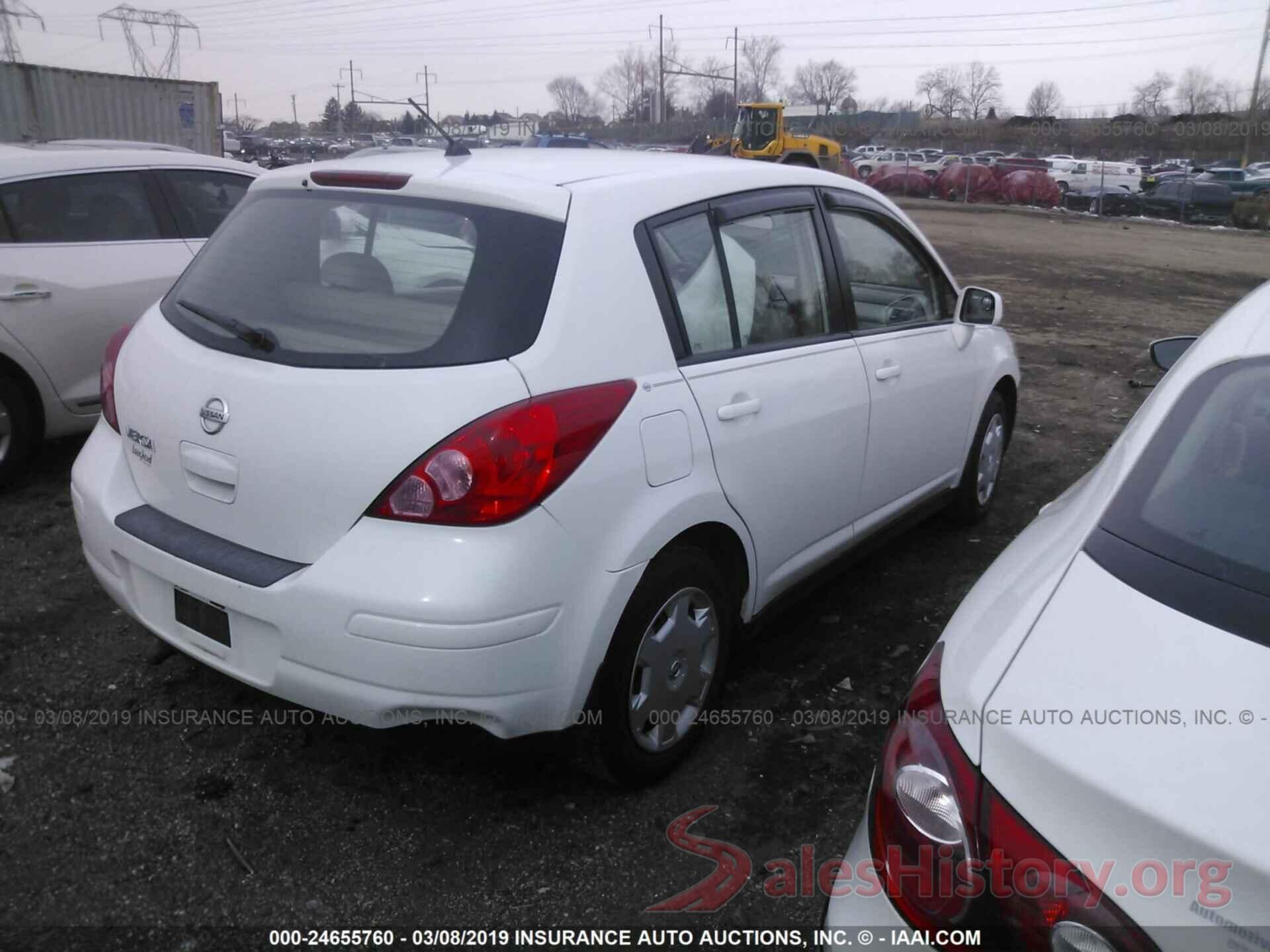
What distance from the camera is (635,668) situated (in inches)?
109

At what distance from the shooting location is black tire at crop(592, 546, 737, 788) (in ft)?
8.77

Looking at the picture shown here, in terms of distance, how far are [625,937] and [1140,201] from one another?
34.0 meters

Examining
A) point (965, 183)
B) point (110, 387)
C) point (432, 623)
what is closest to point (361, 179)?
point (110, 387)

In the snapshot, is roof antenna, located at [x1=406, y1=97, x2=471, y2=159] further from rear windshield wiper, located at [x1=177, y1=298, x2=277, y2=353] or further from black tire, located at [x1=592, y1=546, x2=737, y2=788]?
black tire, located at [x1=592, y1=546, x2=737, y2=788]

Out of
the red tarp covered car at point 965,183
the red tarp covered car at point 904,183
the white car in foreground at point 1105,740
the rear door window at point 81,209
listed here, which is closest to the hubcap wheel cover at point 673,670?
the white car in foreground at point 1105,740

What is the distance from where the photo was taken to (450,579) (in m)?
2.33

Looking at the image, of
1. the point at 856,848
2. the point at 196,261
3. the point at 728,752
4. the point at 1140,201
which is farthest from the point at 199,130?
the point at 1140,201

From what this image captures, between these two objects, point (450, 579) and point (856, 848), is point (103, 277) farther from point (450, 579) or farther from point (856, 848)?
point (856, 848)

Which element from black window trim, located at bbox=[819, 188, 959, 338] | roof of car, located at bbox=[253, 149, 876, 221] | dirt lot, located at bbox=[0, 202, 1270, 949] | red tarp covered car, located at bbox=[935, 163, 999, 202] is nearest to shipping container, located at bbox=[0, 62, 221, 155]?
dirt lot, located at bbox=[0, 202, 1270, 949]

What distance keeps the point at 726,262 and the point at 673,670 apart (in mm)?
1257

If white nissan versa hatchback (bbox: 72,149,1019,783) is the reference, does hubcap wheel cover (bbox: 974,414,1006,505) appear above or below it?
below

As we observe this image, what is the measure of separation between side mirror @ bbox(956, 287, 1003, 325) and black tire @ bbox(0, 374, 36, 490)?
4371mm

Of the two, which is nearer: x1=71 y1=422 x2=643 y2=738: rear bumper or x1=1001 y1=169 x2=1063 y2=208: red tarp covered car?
x1=71 y1=422 x2=643 y2=738: rear bumper

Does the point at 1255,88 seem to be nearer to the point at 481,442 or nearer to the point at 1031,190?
the point at 1031,190
